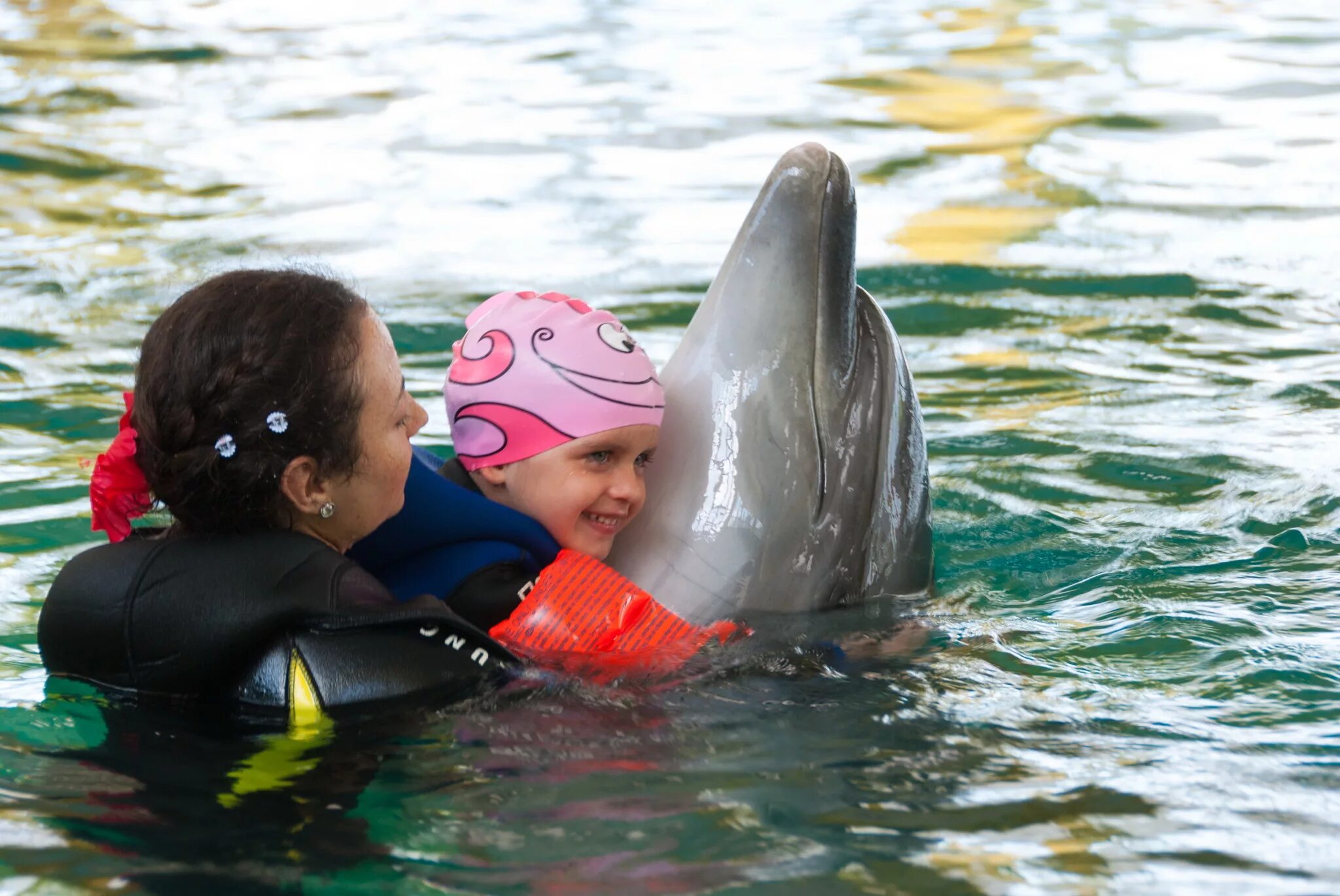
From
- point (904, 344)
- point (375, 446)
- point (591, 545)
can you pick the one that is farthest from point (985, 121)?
point (375, 446)

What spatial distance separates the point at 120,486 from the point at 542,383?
1030 mm

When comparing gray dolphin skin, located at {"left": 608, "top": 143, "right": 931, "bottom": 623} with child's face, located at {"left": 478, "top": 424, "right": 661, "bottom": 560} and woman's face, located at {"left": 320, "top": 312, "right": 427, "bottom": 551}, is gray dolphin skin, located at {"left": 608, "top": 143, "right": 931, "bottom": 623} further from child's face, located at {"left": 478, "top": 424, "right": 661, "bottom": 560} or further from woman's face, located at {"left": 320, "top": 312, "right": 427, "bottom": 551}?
woman's face, located at {"left": 320, "top": 312, "right": 427, "bottom": 551}

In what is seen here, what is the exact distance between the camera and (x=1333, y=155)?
11805 mm

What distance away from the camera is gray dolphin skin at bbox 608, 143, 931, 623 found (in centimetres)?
399

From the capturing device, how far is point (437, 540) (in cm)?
373

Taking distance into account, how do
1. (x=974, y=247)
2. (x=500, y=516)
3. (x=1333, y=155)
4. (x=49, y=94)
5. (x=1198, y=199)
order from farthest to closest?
(x=49, y=94)
(x=1333, y=155)
(x=1198, y=199)
(x=974, y=247)
(x=500, y=516)

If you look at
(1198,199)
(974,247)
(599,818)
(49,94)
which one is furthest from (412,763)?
(49,94)

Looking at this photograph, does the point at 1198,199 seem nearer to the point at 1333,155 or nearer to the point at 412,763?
the point at 1333,155

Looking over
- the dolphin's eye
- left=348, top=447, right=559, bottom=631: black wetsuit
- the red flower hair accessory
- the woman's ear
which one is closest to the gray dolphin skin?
the dolphin's eye

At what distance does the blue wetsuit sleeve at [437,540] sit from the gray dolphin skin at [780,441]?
0.46m

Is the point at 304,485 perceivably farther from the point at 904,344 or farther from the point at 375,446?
the point at 904,344

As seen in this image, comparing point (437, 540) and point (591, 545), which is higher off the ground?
point (437, 540)

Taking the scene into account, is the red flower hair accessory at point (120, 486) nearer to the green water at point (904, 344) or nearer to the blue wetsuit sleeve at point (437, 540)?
the green water at point (904, 344)

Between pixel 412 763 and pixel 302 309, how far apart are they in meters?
0.95
